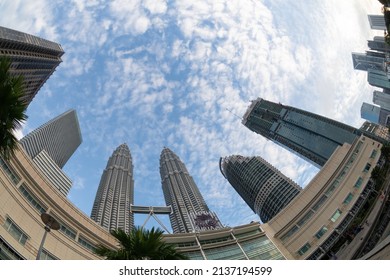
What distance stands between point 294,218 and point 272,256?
701 cm

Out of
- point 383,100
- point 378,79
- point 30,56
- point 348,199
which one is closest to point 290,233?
point 348,199

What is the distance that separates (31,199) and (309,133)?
536ft

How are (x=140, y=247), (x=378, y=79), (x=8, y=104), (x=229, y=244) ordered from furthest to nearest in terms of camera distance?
(x=378, y=79) → (x=229, y=244) → (x=140, y=247) → (x=8, y=104)

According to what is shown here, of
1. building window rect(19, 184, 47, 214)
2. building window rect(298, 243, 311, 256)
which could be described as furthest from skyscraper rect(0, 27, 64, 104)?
building window rect(298, 243, 311, 256)

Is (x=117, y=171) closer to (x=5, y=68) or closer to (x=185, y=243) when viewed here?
(x=185, y=243)

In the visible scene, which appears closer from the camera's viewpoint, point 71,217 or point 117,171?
point 71,217

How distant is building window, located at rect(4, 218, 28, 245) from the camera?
2359cm

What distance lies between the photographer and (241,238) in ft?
150

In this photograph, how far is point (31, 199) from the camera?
28484 millimetres

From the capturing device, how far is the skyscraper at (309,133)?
152 meters

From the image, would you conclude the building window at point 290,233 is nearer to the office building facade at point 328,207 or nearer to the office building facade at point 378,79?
the office building facade at point 328,207

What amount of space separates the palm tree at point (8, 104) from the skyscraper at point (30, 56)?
10402 centimetres

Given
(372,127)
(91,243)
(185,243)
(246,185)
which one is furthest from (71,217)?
(372,127)

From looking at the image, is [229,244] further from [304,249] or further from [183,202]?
[183,202]
